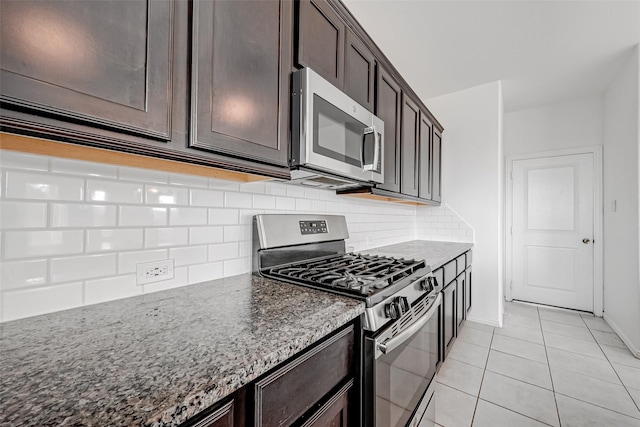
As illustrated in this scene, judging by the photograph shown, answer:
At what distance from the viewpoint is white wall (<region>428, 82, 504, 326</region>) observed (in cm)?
296

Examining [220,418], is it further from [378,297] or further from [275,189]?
[275,189]

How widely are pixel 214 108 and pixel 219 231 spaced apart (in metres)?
0.57

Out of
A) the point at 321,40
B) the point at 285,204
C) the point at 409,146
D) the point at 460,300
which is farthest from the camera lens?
the point at 460,300

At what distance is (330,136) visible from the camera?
1240 mm

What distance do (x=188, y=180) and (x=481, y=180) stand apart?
306 centimetres

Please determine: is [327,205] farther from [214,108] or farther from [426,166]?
[426,166]

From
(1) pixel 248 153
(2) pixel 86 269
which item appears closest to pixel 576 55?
(1) pixel 248 153

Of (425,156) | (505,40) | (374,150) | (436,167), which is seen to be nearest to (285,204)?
(374,150)

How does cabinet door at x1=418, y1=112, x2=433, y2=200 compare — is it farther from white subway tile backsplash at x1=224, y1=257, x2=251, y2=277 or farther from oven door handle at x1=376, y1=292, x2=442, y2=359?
white subway tile backsplash at x1=224, y1=257, x2=251, y2=277

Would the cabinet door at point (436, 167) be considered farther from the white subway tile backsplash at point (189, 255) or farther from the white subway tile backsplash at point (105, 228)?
the white subway tile backsplash at point (189, 255)

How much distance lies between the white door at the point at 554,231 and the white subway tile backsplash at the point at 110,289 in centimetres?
444

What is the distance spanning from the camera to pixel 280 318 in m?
0.78

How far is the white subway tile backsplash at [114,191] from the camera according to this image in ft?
2.82

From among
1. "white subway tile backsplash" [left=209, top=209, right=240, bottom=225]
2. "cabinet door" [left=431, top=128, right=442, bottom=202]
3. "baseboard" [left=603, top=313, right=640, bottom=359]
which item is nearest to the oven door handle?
"white subway tile backsplash" [left=209, top=209, right=240, bottom=225]
